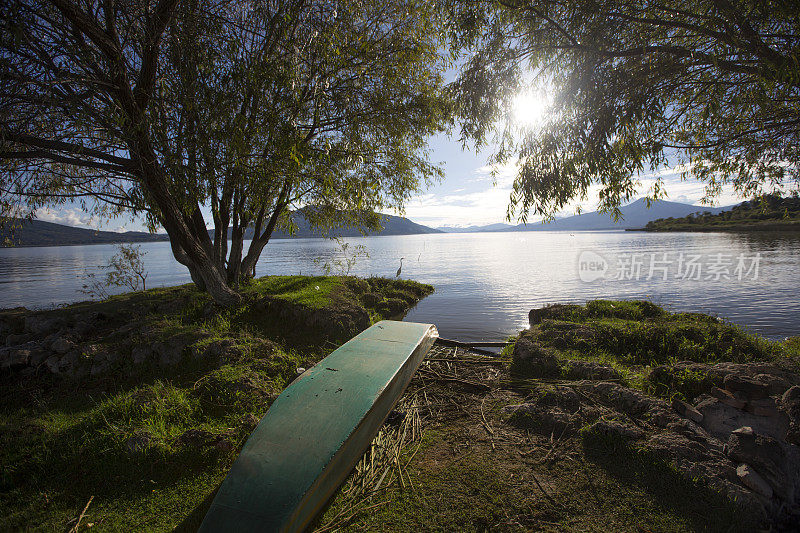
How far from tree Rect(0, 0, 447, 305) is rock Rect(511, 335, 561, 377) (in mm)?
4135

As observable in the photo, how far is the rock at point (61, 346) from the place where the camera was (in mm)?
5184

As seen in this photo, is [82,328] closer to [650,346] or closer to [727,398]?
[727,398]

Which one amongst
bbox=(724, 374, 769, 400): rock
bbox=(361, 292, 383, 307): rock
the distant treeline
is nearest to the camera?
bbox=(724, 374, 769, 400): rock

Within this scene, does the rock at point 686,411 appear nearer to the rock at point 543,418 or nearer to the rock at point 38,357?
the rock at point 543,418

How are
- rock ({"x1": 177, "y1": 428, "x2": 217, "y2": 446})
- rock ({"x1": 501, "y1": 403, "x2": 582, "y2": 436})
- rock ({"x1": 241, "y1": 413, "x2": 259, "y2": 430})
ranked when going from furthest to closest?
1. rock ({"x1": 241, "y1": 413, "x2": 259, "y2": 430})
2. rock ({"x1": 501, "y1": 403, "x2": 582, "y2": 436})
3. rock ({"x1": 177, "y1": 428, "x2": 217, "y2": 446})

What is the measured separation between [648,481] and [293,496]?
2.97 metres

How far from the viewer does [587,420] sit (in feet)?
12.3

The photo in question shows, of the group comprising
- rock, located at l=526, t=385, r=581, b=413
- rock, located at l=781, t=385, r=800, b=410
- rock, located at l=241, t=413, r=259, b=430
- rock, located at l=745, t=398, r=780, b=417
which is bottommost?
rock, located at l=241, t=413, r=259, b=430

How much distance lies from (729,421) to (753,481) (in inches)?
33.9

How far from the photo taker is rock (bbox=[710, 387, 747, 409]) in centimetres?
337

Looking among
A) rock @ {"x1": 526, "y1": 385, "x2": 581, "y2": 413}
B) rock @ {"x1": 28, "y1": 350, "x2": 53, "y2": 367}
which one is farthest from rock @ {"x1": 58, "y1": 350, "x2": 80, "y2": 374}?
rock @ {"x1": 526, "y1": 385, "x2": 581, "y2": 413}

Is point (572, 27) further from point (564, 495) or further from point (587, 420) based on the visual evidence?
point (564, 495)

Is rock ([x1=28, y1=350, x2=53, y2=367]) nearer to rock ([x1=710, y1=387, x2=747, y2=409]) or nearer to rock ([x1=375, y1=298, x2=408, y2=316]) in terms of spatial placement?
rock ([x1=375, y1=298, x2=408, y2=316])

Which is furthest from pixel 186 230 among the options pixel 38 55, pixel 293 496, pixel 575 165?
pixel 575 165
